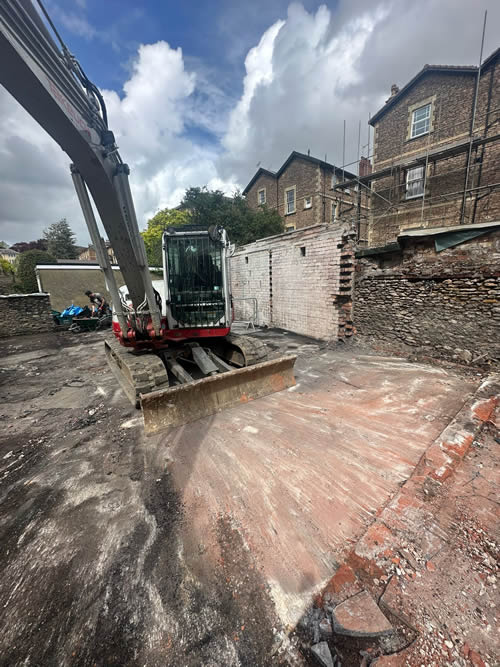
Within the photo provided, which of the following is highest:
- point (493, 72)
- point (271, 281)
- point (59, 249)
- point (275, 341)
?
point (493, 72)

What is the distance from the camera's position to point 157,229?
27688 millimetres

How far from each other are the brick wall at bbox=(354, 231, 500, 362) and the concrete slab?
1.25 meters

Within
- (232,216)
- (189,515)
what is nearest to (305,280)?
(189,515)

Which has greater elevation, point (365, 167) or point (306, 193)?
point (365, 167)

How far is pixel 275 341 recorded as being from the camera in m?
8.45

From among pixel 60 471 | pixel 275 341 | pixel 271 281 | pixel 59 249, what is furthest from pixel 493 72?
pixel 59 249

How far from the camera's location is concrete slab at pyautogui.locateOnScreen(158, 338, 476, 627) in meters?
1.87

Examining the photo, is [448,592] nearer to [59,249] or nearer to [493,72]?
[493,72]

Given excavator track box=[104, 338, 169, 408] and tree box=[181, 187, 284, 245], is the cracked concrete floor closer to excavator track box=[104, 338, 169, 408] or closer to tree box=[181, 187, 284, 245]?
excavator track box=[104, 338, 169, 408]

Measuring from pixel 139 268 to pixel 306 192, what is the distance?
19.2 metres

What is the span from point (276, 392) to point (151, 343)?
8.24ft

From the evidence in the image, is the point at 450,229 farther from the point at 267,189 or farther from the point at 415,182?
the point at 267,189

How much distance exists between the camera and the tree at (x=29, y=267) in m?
16.9

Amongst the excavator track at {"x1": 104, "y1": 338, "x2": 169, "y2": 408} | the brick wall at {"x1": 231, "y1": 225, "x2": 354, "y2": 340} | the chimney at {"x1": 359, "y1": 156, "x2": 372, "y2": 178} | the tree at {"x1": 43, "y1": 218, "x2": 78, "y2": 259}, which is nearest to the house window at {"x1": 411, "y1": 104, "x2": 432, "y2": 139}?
the chimney at {"x1": 359, "y1": 156, "x2": 372, "y2": 178}
